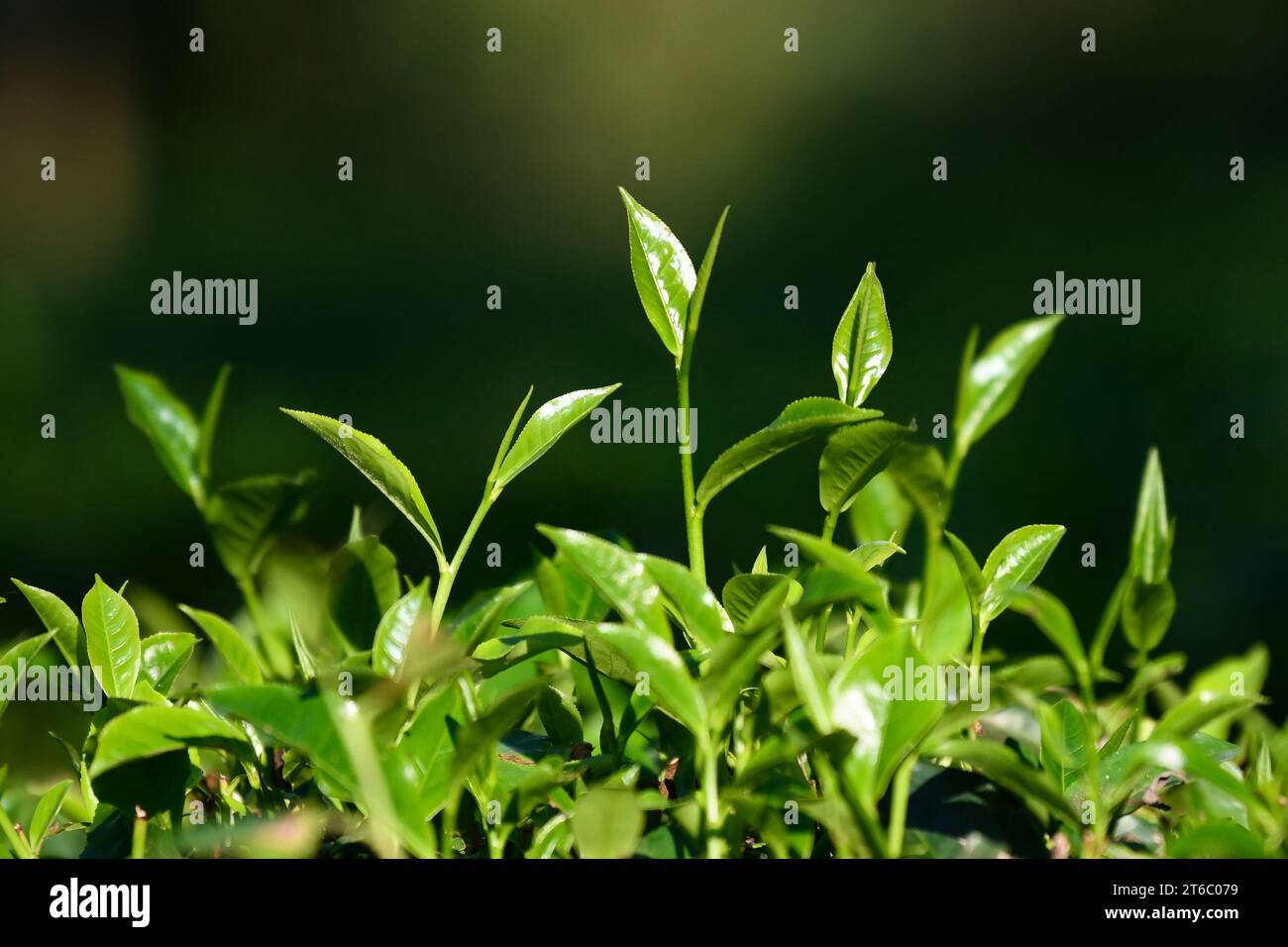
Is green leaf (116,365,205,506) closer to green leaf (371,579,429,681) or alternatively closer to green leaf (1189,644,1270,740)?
green leaf (371,579,429,681)

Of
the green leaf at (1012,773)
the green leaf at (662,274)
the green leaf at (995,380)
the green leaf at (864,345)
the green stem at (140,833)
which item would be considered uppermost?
the green leaf at (662,274)

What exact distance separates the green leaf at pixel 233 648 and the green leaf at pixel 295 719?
0.20 metres

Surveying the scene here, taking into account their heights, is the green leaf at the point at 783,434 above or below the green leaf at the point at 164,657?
above

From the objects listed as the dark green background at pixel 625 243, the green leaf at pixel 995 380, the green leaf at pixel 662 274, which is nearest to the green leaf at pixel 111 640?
the green leaf at pixel 662 274

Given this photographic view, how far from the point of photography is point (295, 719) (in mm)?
515

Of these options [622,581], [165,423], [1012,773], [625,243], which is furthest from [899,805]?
[625,243]

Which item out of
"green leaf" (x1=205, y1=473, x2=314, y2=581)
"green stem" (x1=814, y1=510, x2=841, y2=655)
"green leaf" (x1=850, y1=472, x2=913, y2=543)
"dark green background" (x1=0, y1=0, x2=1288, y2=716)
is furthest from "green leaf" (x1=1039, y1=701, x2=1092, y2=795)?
"dark green background" (x1=0, y1=0, x2=1288, y2=716)

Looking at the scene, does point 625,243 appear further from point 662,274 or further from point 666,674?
point 666,674

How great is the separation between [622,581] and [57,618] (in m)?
0.33

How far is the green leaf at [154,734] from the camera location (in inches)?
20.4

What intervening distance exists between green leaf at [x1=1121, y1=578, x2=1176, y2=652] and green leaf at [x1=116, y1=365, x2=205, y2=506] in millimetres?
489

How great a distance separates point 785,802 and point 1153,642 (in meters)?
0.25

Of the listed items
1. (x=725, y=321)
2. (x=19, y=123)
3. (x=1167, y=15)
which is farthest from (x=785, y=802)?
(x=19, y=123)

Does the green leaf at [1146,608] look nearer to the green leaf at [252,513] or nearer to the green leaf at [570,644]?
the green leaf at [570,644]
